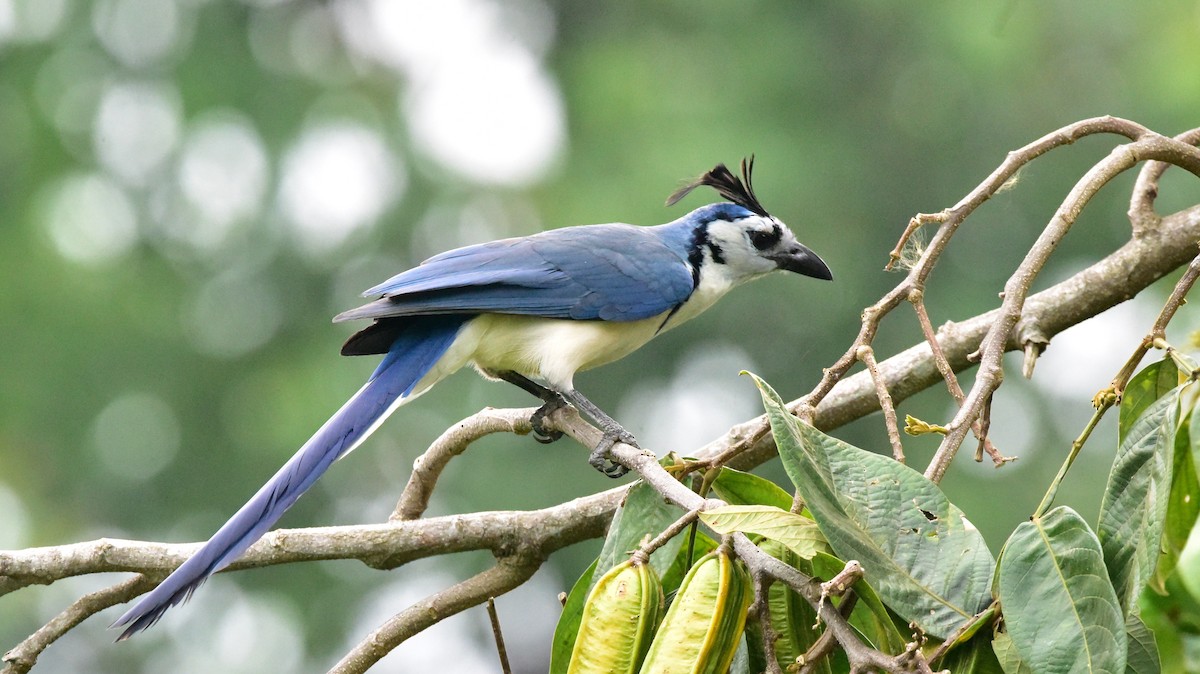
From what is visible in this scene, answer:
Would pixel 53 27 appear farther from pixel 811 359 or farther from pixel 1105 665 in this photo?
pixel 1105 665

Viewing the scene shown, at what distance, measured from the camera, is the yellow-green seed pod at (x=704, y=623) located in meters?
1.48

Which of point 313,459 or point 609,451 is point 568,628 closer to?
point 609,451

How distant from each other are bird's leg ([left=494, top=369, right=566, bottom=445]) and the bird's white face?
735mm

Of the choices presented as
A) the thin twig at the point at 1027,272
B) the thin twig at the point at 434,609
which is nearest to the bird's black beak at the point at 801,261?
the thin twig at the point at 434,609

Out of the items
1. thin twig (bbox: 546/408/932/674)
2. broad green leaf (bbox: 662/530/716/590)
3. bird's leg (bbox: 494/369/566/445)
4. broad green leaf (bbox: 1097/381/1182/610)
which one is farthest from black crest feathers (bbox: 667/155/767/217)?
broad green leaf (bbox: 1097/381/1182/610)

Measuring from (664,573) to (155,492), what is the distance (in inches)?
335

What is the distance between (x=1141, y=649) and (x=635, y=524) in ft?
2.39

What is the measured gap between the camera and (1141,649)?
4.71ft

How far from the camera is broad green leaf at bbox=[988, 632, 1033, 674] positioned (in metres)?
1.41

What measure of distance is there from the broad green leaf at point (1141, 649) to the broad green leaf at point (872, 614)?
A: 10.1 inches

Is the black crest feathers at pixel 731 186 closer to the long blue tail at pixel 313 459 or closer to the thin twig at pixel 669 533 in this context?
the long blue tail at pixel 313 459

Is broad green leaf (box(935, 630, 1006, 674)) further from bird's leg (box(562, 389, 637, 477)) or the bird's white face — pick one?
the bird's white face

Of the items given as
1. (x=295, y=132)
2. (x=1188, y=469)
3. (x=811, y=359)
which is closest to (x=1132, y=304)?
(x=811, y=359)

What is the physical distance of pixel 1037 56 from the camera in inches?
390
